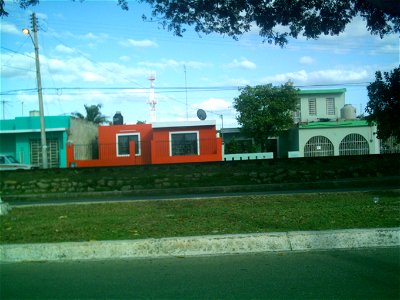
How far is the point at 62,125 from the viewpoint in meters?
29.4

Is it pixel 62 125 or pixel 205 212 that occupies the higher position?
pixel 62 125

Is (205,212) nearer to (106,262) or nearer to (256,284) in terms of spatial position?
(106,262)

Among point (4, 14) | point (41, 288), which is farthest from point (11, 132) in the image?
point (41, 288)

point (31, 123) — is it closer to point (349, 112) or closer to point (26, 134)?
point (26, 134)

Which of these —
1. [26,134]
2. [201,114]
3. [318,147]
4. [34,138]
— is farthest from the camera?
[201,114]

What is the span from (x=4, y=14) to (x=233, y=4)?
4.92 metres

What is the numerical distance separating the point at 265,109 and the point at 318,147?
5.79 m

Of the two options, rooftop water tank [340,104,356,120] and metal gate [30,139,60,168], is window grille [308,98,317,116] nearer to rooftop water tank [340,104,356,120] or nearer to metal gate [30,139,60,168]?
rooftop water tank [340,104,356,120]

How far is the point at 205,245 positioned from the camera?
257 inches

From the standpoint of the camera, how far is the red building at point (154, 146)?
25672mm

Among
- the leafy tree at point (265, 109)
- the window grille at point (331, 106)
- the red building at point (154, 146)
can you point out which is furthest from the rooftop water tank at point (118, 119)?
the window grille at point (331, 106)

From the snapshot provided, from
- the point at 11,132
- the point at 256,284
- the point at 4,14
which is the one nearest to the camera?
the point at 256,284

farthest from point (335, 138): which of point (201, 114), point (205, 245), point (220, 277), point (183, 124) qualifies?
point (220, 277)

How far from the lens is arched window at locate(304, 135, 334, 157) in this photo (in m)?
29.8
